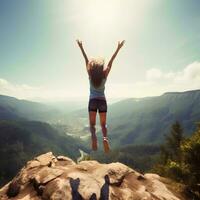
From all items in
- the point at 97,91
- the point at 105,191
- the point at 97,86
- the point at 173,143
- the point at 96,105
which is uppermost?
the point at 97,86

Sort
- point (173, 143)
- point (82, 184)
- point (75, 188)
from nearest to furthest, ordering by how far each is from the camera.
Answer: point (75, 188) < point (82, 184) < point (173, 143)

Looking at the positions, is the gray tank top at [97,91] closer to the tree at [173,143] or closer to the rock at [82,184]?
the rock at [82,184]

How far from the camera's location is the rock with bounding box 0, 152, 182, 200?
9.53m

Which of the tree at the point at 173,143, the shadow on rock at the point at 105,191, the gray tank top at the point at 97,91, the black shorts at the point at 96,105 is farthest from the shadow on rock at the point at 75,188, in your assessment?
the tree at the point at 173,143

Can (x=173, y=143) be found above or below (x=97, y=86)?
below

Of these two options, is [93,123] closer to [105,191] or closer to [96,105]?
[96,105]

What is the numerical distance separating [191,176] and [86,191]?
609 inches

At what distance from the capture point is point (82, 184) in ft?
32.7

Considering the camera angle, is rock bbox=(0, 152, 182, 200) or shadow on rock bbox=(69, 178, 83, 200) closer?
shadow on rock bbox=(69, 178, 83, 200)

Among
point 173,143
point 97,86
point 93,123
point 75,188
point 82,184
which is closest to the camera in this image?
point 75,188

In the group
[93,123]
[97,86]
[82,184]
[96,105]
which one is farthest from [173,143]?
[82,184]

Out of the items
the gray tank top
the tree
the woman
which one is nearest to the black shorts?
the woman

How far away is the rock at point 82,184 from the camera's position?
953cm

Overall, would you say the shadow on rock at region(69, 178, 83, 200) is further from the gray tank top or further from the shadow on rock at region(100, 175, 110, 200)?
the gray tank top
